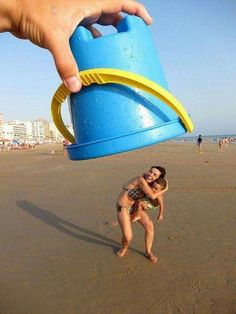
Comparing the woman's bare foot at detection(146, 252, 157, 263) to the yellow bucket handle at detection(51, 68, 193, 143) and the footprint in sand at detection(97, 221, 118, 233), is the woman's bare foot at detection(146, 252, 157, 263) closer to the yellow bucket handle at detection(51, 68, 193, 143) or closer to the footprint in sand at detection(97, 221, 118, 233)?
the footprint in sand at detection(97, 221, 118, 233)

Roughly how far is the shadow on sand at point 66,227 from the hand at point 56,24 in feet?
11.4

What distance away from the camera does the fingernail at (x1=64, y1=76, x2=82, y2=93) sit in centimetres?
184

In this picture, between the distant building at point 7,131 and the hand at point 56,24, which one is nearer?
the hand at point 56,24

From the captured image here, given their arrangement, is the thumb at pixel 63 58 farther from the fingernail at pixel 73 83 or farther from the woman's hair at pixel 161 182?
the woman's hair at pixel 161 182

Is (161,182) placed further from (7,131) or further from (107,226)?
(7,131)

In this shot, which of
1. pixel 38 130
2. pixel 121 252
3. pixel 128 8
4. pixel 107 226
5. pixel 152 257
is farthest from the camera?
pixel 38 130

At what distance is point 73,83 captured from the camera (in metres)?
1.86

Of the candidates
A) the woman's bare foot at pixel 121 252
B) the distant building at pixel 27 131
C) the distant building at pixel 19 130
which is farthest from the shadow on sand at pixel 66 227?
the distant building at pixel 19 130

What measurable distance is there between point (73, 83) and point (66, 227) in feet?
14.7

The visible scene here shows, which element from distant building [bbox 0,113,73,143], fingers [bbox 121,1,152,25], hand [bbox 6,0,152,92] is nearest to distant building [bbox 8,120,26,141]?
distant building [bbox 0,113,73,143]

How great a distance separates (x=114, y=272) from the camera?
4.00m

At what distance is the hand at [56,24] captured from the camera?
175 cm

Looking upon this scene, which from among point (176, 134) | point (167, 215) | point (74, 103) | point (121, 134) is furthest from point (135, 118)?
point (167, 215)

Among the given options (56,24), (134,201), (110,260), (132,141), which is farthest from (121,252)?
(56,24)
